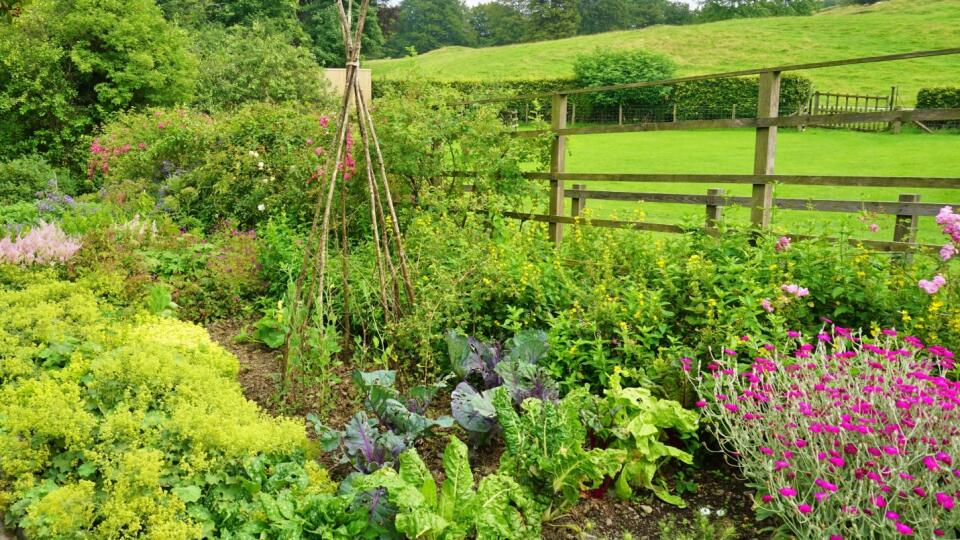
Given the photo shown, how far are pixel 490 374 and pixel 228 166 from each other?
557 centimetres

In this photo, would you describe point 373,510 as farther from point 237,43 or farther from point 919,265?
point 237,43

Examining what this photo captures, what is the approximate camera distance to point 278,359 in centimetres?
446

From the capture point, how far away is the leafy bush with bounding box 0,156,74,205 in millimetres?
10320

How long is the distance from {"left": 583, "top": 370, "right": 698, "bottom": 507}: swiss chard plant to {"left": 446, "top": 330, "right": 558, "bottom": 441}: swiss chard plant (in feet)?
1.01

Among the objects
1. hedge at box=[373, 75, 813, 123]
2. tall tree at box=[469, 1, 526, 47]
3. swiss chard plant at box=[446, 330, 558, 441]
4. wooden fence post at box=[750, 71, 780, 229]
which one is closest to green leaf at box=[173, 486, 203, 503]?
swiss chard plant at box=[446, 330, 558, 441]

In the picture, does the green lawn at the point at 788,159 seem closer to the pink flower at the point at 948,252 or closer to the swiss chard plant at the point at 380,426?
the pink flower at the point at 948,252

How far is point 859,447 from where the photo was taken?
7.29 ft

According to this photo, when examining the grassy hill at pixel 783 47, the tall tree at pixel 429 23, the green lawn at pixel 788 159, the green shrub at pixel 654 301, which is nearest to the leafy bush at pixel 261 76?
the green lawn at pixel 788 159

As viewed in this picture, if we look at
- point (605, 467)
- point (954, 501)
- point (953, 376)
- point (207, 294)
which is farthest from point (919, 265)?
point (207, 294)

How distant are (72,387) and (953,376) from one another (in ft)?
13.2

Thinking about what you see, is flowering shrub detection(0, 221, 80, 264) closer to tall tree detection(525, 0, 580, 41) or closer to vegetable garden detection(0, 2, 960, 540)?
vegetable garden detection(0, 2, 960, 540)

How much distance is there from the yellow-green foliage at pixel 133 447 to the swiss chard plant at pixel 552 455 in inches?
29.6

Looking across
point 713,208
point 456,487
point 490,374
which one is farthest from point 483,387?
point 713,208

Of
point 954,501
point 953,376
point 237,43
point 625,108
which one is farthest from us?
point 625,108
